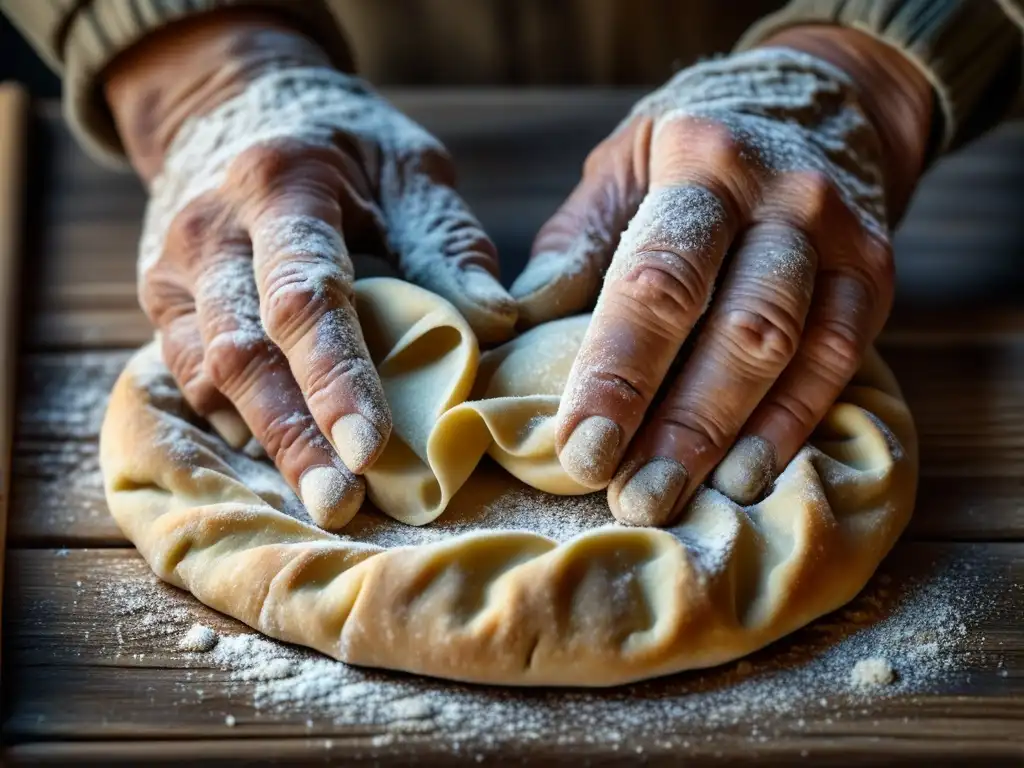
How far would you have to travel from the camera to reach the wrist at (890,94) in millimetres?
1419

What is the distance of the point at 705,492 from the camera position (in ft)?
3.44

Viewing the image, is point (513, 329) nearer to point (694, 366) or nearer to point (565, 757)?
point (694, 366)

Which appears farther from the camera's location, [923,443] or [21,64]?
[21,64]

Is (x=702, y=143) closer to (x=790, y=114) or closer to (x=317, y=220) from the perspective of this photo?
(x=790, y=114)

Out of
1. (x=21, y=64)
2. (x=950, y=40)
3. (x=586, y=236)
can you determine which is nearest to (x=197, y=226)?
(x=586, y=236)

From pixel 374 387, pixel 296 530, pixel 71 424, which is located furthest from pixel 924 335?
pixel 71 424

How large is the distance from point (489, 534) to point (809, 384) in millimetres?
380

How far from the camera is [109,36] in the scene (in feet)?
4.83

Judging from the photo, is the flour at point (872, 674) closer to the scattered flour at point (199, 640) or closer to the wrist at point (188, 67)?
the scattered flour at point (199, 640)

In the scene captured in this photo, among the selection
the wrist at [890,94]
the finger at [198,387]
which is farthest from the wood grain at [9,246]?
the wrist at [890,94]

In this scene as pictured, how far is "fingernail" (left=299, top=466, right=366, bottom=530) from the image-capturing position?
1.06 meters

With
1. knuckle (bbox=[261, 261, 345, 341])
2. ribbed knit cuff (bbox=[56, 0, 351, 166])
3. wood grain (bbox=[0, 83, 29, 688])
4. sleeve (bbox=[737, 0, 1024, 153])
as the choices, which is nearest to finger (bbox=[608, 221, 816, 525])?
knuckle (bbox=[261, 261, 345, 341])

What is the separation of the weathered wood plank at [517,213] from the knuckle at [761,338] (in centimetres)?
52

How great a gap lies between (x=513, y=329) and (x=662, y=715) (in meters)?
0.48
